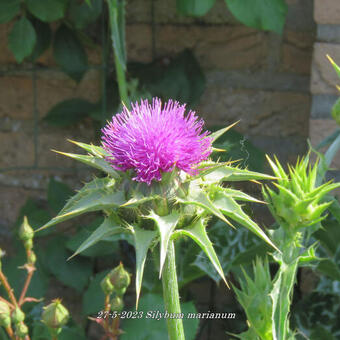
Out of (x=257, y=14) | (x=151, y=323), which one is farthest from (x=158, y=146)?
(x=257, y=14)

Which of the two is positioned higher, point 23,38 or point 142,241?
point 23,38

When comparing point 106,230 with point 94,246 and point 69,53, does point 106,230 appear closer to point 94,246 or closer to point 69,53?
point 94,246

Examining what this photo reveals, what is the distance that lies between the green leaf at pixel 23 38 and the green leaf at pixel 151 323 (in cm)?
65

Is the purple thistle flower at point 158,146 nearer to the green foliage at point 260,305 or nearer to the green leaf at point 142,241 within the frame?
the green leaf at point 142,241

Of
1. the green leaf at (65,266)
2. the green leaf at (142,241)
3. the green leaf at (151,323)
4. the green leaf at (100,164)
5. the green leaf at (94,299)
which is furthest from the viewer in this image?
the green leaf at (65,266)

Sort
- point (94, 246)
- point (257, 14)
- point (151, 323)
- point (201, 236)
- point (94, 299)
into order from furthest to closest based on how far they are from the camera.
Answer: point (94, 246), point (94, 299), point (257, 14), point (151, 323), point (201, 236)

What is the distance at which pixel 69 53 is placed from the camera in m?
1.44

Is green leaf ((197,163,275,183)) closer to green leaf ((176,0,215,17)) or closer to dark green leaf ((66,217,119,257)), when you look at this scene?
green leaf ((176,0,215,17))

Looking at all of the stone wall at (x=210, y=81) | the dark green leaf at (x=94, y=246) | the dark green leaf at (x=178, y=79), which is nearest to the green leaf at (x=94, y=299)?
the dark green leaf at (x=94, y=246)

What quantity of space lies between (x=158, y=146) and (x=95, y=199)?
0.36ft

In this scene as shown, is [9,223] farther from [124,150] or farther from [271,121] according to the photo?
[124,150]

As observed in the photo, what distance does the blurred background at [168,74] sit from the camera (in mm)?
1419

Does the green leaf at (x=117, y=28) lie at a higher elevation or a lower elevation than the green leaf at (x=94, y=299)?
higher

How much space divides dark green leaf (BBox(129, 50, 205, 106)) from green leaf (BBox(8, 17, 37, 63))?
10.7 inches
